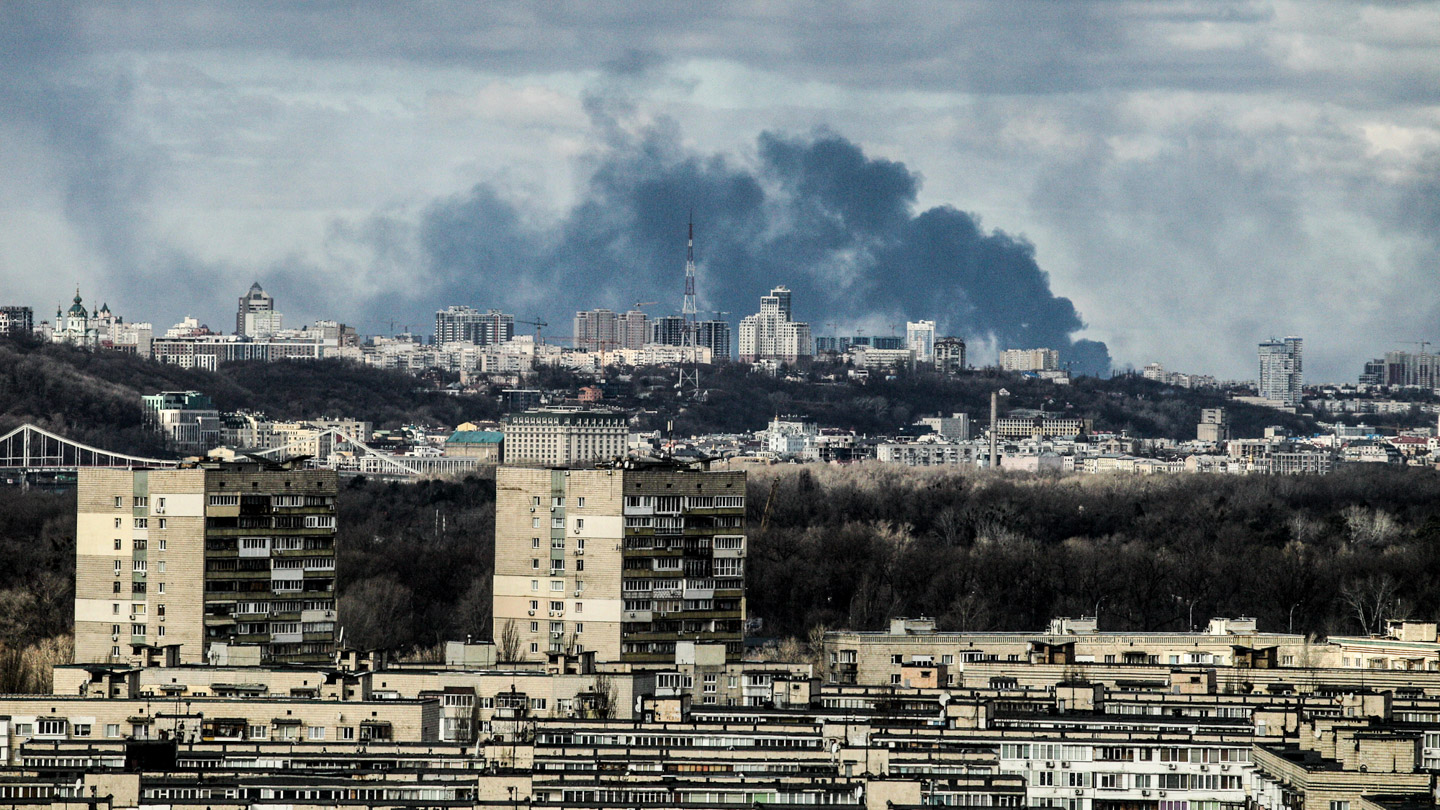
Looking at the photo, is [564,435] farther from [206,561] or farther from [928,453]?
[206,561]

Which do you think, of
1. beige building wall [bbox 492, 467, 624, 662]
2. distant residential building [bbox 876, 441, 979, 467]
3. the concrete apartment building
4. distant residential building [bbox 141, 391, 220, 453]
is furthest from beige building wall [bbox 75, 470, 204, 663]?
distant residential building [bbox 876, 441, 979, 467]

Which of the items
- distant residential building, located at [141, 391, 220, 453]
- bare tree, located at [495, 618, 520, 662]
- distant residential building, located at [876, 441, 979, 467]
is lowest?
bare tree, located at [495, 618, 520, 662]

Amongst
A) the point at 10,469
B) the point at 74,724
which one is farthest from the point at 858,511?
the point at 74,724

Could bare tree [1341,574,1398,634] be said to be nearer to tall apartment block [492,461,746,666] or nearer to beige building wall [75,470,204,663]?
tall apartment block [492,461,746,666]

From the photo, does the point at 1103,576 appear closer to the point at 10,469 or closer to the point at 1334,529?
the point at 1334,529

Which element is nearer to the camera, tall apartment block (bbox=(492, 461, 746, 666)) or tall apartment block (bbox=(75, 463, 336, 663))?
tall apartment block (bbox=(75, 463, 336, 663))

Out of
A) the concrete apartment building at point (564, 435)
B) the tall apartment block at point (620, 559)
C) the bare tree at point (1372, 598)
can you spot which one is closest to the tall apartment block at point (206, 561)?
the tall apartment block at point (620, 559)

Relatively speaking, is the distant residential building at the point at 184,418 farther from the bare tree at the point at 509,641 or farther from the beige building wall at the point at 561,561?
the bare tree at the point at 509,641
